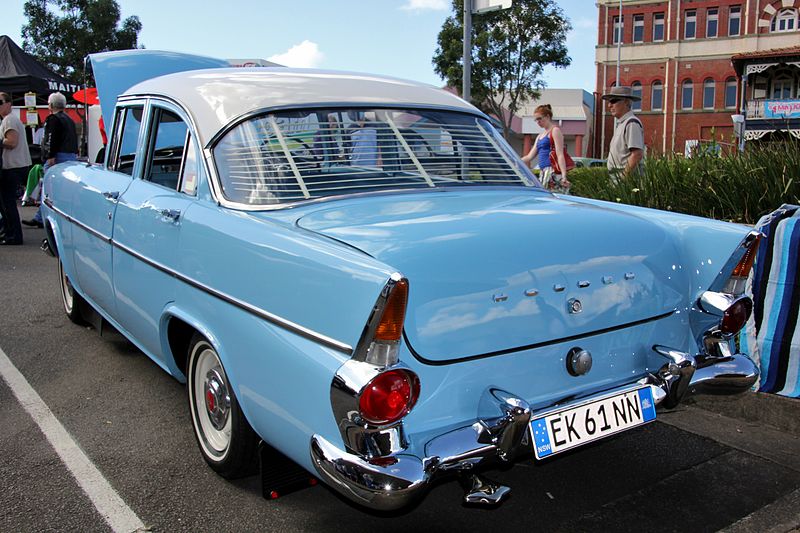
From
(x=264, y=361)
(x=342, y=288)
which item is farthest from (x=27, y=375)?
(x=342, y=288)

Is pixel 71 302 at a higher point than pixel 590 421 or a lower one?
lower

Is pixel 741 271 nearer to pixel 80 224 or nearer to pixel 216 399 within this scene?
pixel 216 399

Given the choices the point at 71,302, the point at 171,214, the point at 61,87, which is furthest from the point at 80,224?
the point at 61,87

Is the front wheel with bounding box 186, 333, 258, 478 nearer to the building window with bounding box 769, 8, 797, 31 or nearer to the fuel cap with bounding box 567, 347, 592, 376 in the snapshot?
the fuel cap with bounding box 567, 347, 592, 376

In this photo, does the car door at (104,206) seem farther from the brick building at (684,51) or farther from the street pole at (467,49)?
the brick building at (684,51)

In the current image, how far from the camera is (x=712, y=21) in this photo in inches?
2048

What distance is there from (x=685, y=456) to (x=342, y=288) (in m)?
2.30

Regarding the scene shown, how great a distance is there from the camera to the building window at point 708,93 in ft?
171

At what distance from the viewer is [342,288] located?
2373mm

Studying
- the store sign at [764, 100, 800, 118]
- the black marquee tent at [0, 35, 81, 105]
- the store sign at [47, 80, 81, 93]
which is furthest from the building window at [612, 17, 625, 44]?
the black marquee tent at [0, 35, 81, 105]

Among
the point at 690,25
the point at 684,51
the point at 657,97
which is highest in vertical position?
the point at 690,25

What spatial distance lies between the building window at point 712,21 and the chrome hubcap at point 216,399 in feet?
185

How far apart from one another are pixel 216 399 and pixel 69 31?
48.8 meters

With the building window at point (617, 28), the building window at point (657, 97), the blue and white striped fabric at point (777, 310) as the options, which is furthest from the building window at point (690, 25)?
the blue and white striped fabric at point (777, 310)
